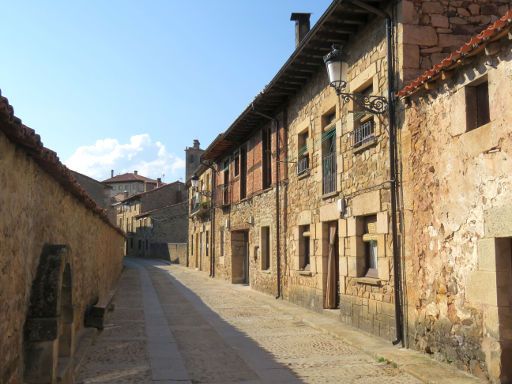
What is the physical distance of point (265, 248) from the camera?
16.3m

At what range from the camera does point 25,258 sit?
4465 millimetres

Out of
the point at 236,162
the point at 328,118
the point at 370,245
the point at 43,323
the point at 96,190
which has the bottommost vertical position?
the point at 43,323

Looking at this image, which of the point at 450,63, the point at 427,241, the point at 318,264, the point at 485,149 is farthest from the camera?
the point at 318,264

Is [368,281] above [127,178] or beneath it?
beneath

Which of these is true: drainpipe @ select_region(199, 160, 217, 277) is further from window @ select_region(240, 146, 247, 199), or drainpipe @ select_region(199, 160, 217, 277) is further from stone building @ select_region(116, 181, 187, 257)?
stone building @ select_region(116, 181, 187, 257)

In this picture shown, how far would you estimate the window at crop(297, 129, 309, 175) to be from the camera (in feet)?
41.2

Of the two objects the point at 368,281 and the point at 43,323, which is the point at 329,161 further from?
the point at 43,323

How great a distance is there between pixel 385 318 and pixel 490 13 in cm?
492

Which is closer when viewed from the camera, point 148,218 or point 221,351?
point 221,351

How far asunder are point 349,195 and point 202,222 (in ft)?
58.2

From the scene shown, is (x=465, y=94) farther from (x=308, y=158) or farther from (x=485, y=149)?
(x=308, y=158)

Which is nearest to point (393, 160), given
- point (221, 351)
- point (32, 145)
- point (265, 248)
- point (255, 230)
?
point (221, 351)

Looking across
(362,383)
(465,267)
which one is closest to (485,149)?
(465,267)

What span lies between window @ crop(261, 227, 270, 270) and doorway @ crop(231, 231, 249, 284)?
374 centimetres
